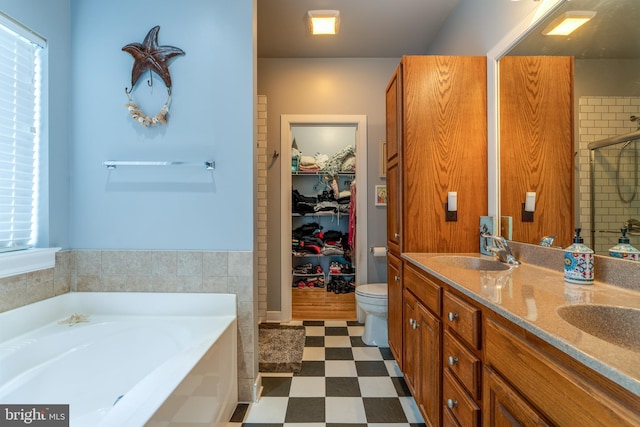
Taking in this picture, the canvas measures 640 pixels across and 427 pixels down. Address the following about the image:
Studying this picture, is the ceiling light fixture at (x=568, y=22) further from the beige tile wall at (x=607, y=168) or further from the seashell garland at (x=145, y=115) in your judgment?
the seashell garland at (x=145, y=115)

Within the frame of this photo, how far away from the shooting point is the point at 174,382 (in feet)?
3.31

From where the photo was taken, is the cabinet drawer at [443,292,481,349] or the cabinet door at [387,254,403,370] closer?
the cabinet drawer at [443,292,481,349]

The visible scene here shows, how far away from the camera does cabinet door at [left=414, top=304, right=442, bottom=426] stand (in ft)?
4.05

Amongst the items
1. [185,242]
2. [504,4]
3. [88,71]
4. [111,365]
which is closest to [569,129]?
[504,4]

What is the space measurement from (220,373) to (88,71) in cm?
194

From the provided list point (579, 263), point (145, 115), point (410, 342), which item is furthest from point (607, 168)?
point (145, 115)

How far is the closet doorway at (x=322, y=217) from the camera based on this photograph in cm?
282

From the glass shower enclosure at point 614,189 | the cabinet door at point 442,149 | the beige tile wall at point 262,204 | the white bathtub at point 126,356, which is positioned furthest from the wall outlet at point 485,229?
the beige tile wall at point 262,204

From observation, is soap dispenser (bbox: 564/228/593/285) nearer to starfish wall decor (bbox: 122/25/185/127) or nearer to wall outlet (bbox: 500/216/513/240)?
wall outlet (bbox: 500/216/513/240)

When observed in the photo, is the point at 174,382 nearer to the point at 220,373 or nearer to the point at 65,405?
the point at 220,373

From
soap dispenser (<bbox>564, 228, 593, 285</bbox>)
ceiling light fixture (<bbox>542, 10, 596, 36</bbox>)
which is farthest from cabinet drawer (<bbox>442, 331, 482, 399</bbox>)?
ceiling light fixture (<bbox>542, 10, 596, 36</bbox>)

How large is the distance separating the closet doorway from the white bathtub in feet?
4.16

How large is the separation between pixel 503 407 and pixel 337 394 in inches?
45.8

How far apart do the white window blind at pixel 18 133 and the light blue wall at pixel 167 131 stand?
0.59ft
